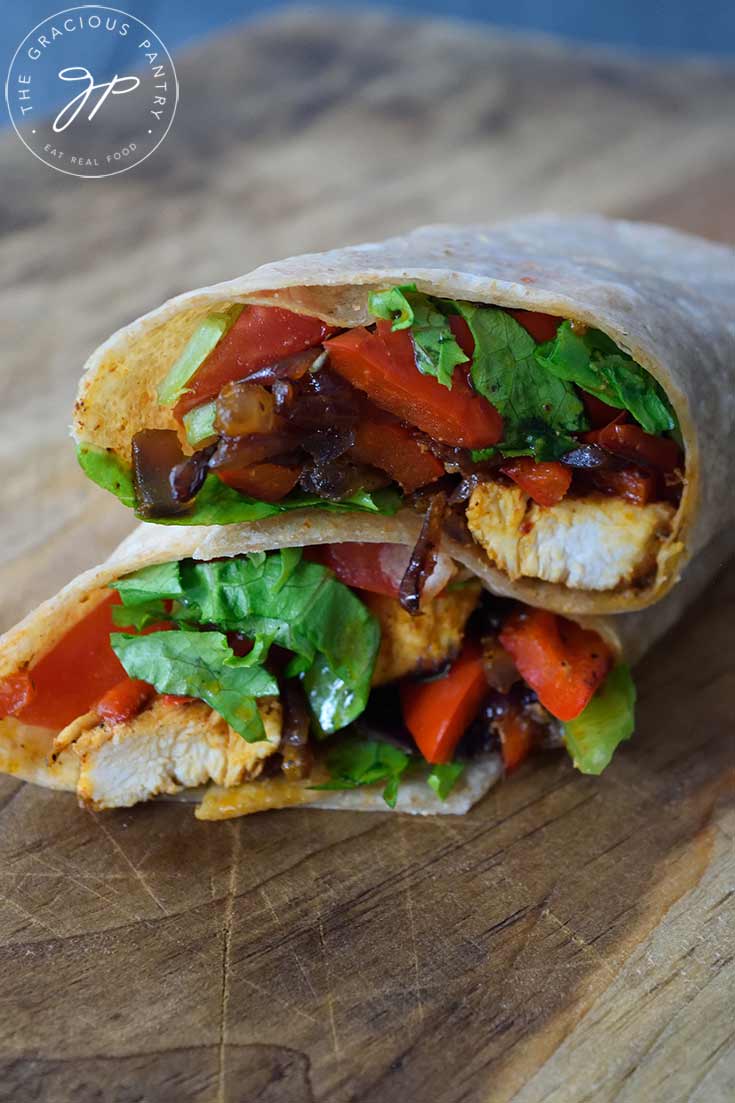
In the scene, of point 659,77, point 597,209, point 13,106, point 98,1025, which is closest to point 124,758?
point 98,1025

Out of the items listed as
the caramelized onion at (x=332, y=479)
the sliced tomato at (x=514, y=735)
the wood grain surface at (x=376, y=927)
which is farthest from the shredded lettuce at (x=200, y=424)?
the sliced tomato at (x=514, y=735)

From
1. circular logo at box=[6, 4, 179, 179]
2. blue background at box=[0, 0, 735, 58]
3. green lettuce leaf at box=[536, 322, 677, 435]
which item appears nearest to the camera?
green lettuce leaf at box=[536, 322, 677, 435]

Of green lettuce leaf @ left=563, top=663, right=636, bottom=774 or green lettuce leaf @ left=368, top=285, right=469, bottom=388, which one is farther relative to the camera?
green lettuce leaf @ left=563, top=663, right=636, bottom=774

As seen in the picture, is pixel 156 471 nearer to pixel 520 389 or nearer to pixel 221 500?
pixel 221 500

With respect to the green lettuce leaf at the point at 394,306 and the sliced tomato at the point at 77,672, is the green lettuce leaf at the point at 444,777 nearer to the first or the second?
the sliced tomato at the point at 77,672

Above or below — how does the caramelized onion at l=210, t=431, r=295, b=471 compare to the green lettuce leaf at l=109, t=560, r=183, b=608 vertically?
above

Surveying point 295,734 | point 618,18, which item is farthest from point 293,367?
point 618,18

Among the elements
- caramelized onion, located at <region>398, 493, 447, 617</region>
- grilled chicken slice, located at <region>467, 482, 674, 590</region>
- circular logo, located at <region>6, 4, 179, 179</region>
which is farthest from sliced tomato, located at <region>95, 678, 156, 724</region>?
circular logo, located at <region>6, 4, 179, 179</region>

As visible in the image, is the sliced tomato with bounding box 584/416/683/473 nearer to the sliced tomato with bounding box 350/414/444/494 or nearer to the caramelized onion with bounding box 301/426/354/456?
the sliced tomato with bounding box 350/414/444/494

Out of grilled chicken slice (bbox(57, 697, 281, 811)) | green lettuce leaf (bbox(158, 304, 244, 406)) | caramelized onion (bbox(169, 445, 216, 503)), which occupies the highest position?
green lettuce leaf (bbox(158, 304, 244, 406))

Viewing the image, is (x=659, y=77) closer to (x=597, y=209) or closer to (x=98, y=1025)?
(x=597, y=209)
